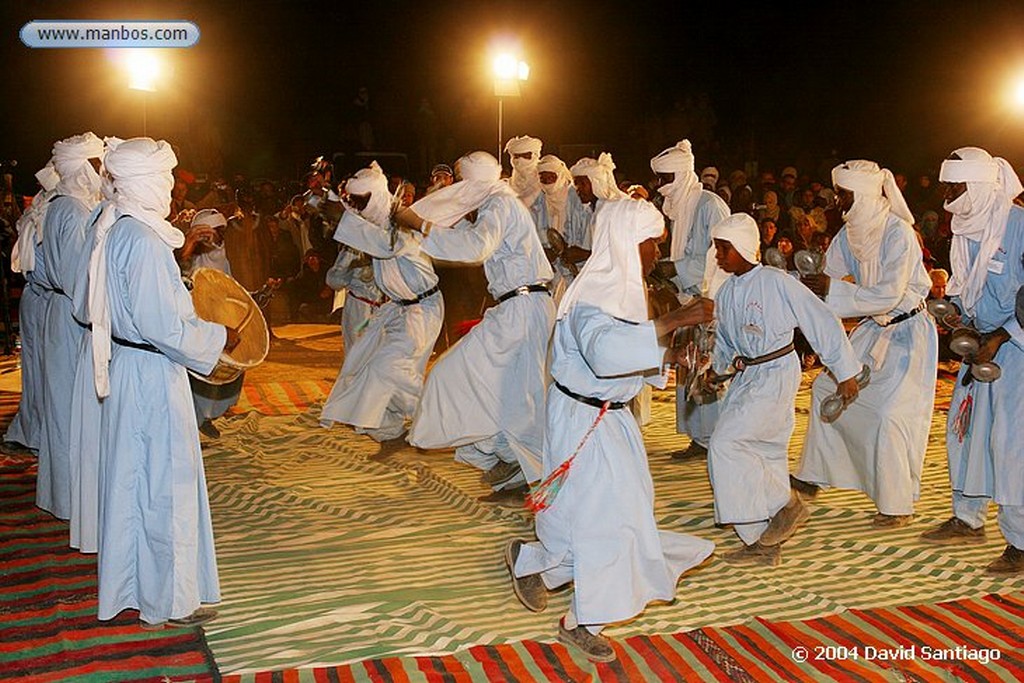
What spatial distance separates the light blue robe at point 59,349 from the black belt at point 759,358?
3.69 m

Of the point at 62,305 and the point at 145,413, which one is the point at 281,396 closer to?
the point at 62,305

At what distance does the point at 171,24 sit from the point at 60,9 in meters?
5.11

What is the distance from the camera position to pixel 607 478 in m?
4.49

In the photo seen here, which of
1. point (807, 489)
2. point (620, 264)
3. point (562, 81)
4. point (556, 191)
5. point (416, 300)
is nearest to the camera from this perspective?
point (620, 264)

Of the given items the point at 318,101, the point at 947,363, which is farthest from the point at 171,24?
the point at 947,363

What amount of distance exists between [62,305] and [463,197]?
260 centimetres

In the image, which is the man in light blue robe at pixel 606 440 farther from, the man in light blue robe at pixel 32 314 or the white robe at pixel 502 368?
the man in light blue robe at pixel 32 314

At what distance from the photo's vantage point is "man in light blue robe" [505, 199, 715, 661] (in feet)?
14.5

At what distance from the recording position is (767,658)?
15.0 feet

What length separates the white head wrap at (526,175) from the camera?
10.0 meters

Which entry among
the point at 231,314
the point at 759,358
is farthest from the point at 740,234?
the point at 231,314

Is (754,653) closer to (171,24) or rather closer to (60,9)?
(171,24)

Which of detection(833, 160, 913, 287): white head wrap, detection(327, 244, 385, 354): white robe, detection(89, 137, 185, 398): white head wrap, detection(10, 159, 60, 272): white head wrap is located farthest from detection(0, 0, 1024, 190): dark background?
detection(89, 137, 185, 398): white head wrap

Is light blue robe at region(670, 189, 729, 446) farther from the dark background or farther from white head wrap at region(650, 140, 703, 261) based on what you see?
the dark background
